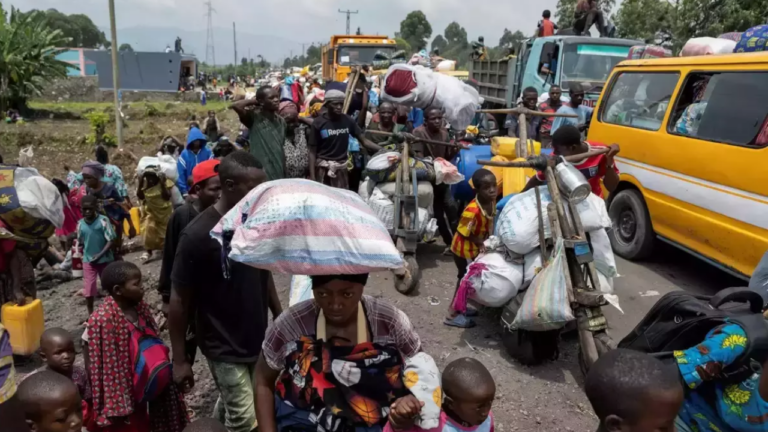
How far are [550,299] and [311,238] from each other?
7.80ft

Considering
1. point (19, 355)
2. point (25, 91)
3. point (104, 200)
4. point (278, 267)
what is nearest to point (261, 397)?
point (278, 267)

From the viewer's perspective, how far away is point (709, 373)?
1731 millimetres

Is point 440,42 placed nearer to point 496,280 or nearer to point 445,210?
point 445,210

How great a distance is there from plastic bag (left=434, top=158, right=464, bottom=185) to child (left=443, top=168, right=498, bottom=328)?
107 cm

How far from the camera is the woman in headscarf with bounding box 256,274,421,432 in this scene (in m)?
1.60

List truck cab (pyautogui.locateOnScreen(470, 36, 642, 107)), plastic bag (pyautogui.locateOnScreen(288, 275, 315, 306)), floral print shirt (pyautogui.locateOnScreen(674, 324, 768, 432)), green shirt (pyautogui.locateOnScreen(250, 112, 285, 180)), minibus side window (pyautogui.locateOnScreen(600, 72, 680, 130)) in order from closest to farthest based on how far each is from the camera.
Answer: floral print shirt (pyautogui.locateOnScreen(674, 324, 768, 432)) → plastic bag (pyautogui.locateOnScreen(288, 275, 315, 306)) → green shirt (pyautogui.locateOnScreen(250, 112, 285, 180)) → minibus side window (pyautogui.locateOnScreen(600, 72, 680, 130)) → truck cab (pyautogui.locateOnScreen(470, 36, 642, 107))

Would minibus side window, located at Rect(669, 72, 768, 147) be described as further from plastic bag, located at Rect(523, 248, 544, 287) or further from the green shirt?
the green shirt

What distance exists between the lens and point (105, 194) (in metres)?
5.26

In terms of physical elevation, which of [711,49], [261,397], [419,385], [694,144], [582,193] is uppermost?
[711,49]

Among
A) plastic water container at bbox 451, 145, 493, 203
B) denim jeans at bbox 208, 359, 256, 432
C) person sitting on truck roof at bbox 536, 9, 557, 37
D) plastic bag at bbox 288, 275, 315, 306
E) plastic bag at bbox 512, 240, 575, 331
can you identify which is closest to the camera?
denim jeans at bbox 208, 359, 256, 432

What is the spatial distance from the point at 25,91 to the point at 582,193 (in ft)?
83.7

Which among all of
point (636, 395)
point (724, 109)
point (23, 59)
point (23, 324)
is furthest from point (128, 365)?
point (23, 59)

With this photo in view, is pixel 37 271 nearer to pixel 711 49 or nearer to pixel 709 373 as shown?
pixel 709 373

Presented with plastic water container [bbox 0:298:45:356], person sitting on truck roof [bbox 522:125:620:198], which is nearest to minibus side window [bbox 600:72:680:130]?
person sitting on truck roof [bbox 522:125:620:198]
